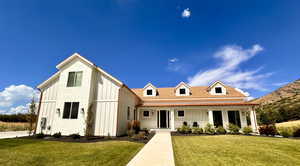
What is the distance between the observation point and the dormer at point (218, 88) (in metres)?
18.5

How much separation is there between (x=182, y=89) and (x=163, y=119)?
18.7 ft

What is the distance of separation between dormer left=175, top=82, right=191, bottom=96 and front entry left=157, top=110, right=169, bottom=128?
12.8 ft

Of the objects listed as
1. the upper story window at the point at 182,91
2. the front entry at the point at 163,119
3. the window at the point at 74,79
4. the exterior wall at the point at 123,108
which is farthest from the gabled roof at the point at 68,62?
the upper story window at the point at 182,91

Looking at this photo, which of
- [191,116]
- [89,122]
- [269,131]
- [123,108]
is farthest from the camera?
[191,116]

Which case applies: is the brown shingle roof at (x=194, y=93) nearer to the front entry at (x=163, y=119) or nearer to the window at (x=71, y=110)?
the front entry at (x=163, y=119)

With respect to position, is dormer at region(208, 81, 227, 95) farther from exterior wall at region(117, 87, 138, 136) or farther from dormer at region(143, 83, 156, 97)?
exterior wall at region(117, 87, 138, 136)

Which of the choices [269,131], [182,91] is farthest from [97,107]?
[269,131]

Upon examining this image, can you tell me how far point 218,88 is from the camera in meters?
18.8

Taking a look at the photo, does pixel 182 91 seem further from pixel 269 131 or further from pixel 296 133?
pixel 296 133

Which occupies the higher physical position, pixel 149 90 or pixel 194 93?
pixel 149 90

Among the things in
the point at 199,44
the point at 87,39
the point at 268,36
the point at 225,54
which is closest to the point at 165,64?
the point at 199,44

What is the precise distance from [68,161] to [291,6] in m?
17.6

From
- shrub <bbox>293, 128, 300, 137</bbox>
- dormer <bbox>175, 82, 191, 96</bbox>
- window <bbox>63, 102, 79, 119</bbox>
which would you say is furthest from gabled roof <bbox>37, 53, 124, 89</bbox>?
shrub <bbox>293, 128, 300, 137</bbox>

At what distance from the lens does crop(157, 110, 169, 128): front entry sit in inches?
681
